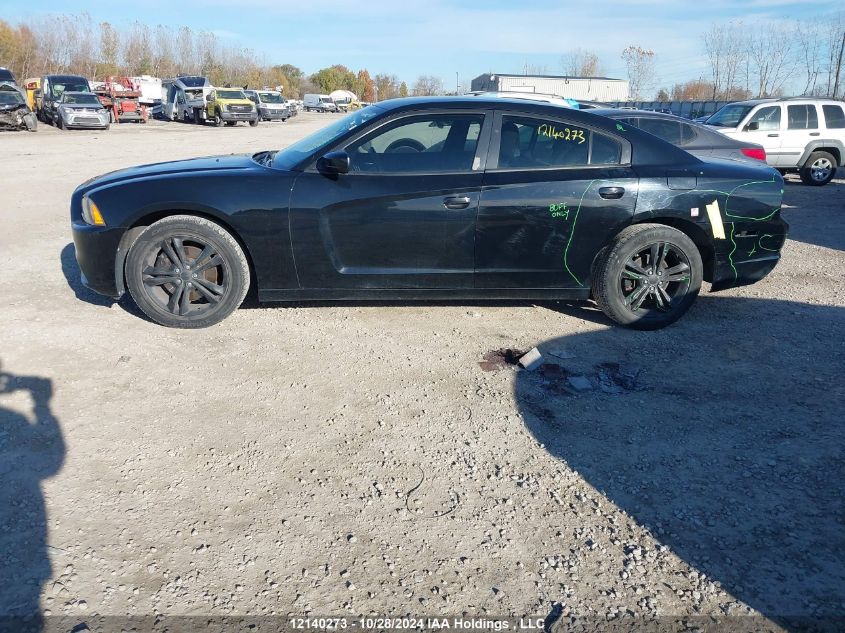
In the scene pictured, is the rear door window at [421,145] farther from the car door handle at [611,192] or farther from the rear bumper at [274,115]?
the rear bumper at [274,115]

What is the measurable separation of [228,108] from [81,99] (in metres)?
7.81

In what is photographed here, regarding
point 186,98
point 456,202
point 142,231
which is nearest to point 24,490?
point 142,231

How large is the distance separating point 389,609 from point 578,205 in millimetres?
3153

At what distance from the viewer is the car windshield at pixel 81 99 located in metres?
27.3

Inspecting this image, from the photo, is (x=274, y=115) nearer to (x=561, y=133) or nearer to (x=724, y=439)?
(x=561, y=133)

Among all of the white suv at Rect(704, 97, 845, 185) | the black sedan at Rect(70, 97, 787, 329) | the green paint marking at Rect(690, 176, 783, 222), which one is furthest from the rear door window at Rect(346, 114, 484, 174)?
the white suv at Rect(704, 97, 845, 185)

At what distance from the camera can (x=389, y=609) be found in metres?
2.26

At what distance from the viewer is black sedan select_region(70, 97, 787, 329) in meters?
4.42

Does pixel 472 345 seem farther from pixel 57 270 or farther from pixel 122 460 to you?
pixel 57 270

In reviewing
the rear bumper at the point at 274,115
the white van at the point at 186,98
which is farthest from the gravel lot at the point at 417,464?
the rear bumper at the point at 274,115

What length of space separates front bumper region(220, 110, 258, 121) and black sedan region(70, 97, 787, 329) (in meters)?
31.5

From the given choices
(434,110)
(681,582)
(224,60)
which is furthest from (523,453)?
(224,60)

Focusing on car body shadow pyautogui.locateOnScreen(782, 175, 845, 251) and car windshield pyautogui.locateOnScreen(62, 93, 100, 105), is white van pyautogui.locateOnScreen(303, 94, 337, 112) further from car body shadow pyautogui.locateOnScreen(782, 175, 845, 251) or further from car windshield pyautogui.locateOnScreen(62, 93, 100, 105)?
car body shadow pyautogui.locateOnScreen(782, 175, 845, 251)

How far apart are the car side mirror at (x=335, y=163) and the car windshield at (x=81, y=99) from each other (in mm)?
27808
